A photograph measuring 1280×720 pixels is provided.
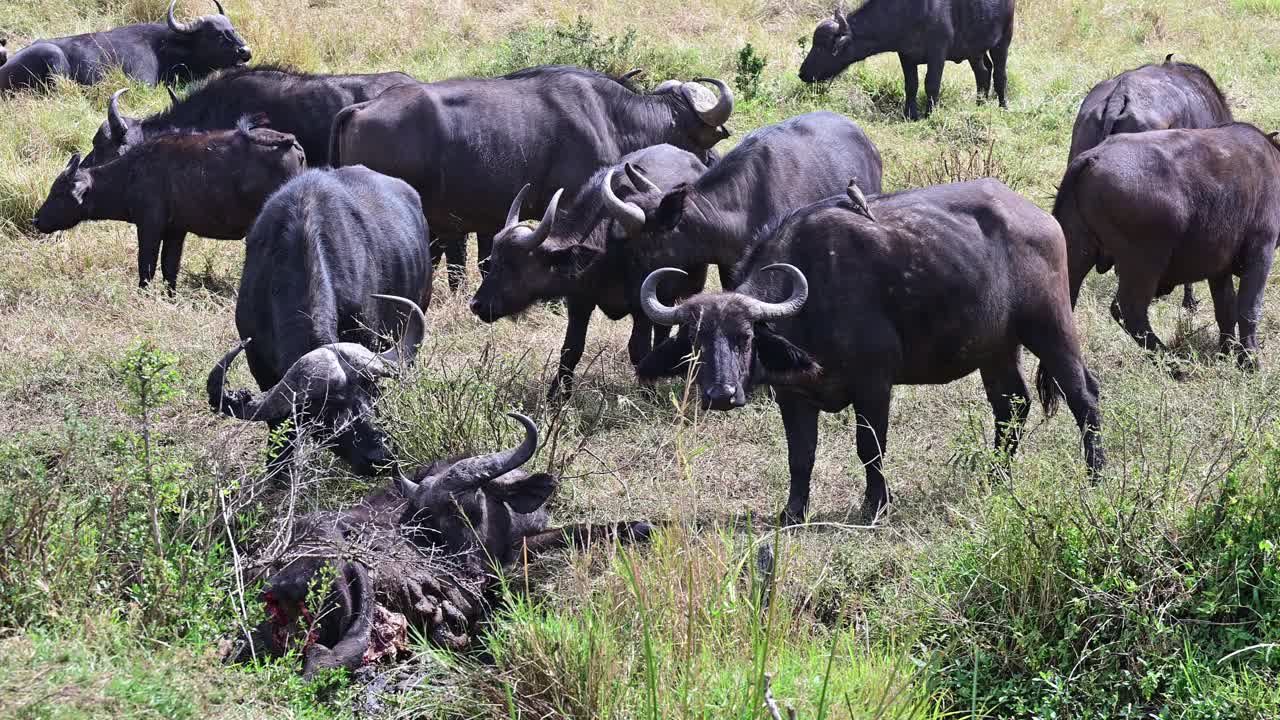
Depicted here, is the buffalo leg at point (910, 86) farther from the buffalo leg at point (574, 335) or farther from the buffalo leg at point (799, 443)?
the buffalo leg at point (799, 443)

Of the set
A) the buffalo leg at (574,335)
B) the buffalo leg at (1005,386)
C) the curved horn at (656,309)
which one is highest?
the curved horn at (656,309)

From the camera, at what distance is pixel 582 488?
6555mm

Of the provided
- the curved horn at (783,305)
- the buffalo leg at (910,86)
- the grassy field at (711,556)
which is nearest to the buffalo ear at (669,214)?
the grassy field at (711,556)

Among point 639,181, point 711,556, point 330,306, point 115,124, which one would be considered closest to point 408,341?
point 330,306

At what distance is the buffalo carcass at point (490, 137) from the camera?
9781mm

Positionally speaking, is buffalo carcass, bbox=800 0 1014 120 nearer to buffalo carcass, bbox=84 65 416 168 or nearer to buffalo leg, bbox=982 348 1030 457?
buffalo carcass, bbox=84 65 416 168

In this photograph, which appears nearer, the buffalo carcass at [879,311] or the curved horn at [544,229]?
the buffalo carcass at [879,311]

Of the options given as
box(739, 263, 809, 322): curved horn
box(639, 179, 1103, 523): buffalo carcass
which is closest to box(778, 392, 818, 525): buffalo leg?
box(639, 179, 1103, 523): buffalo carcass

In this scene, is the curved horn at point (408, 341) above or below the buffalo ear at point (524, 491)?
above

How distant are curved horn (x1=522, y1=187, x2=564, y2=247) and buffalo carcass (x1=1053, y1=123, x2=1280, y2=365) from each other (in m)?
2.95

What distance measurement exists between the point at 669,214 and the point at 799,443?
2.05 m

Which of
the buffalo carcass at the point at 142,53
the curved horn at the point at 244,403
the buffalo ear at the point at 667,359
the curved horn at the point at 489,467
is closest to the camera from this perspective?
the curved horn at the point at 489,467

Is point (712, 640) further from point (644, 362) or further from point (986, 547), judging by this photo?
point (644, 362)

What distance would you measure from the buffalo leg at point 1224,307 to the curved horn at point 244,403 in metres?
5.62
